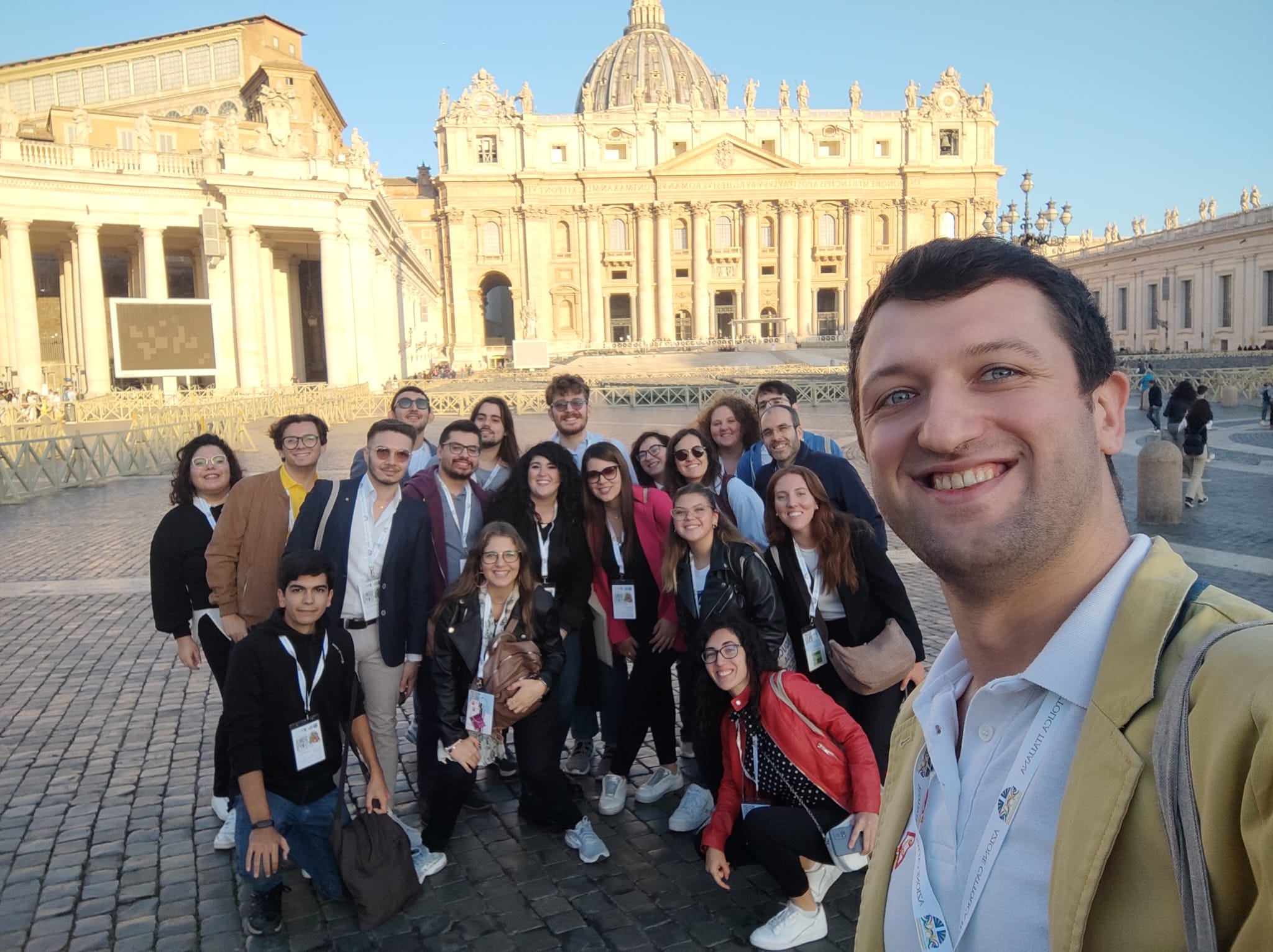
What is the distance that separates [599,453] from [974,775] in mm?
3300

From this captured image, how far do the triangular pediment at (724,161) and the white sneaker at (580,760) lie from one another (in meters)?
59.9

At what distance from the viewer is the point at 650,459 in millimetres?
5340

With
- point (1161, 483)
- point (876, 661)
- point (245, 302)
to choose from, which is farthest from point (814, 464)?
point (245, 302)

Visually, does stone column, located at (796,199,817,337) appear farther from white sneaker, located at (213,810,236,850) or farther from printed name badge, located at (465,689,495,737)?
white sneaker, located at (213,810,236,850)

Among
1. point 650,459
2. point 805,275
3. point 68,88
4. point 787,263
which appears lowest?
point 650,459

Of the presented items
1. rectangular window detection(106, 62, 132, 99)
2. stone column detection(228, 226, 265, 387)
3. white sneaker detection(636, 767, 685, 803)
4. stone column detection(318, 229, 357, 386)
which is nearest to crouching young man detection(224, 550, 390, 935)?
white sneaker detection(636, 767, 685, 803)

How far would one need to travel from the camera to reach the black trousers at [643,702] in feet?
14.4

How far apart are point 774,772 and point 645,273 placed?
60.9 m

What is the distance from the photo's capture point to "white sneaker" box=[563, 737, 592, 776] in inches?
186

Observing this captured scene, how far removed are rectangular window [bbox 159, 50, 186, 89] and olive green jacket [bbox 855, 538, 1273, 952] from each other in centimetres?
5129

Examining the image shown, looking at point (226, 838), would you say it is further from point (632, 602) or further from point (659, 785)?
point (632, 602)

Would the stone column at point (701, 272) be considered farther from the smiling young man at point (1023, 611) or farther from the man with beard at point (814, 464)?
the smiling young man at point (1023, 611)

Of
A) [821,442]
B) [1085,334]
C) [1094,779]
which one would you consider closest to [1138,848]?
[1094,779]


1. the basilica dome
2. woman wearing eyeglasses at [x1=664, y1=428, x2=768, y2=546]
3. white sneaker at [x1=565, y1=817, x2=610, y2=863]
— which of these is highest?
the basilica dome
